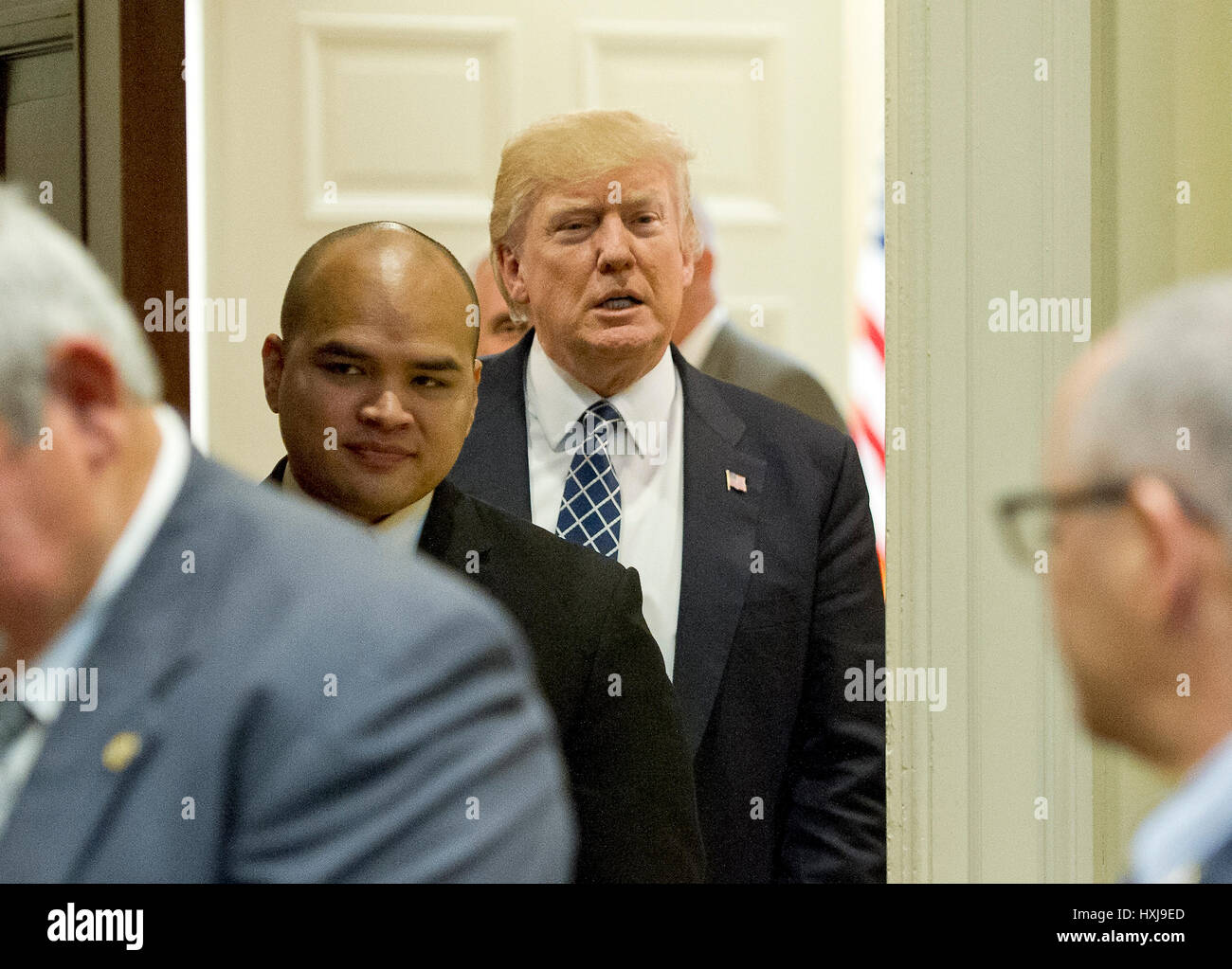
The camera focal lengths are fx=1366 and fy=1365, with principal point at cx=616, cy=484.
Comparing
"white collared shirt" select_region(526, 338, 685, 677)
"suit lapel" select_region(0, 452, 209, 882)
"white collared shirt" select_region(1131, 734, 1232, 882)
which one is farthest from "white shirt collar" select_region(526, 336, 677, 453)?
"white collared shirt" select_region(1131, 734, 1232, 882)

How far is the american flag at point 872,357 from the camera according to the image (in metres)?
2.21

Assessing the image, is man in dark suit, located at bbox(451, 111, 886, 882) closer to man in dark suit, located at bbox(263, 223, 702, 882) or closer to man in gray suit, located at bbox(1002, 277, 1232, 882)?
man in dark suit, located at bbox(263, 223, 702, 882)

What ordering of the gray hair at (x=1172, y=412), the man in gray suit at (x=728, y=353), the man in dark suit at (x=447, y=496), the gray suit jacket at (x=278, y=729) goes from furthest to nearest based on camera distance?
the man in gray suit at (x=728, y=353)
the man in dark suit at (x=447, y=496)
the gray hair at (x=1172, y=412)
the gray suit jacket at (x=278, y=729)

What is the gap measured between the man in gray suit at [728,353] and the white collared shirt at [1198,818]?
80 centimetres

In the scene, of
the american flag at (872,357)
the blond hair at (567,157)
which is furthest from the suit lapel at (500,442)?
the american flag at (872,357)

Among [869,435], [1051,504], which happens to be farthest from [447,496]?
[1051,504]

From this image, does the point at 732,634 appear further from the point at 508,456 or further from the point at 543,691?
the point at 508,456

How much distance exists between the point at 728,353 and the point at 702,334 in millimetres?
53

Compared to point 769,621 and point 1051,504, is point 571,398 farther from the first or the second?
point 1051,504

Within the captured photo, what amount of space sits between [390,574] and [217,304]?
858mm

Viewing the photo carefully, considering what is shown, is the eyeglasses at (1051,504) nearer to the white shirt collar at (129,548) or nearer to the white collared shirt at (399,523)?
the white collared shirt at (399,523)

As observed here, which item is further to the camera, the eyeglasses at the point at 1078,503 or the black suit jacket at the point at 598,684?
the black suit jacket at the point at 598,684

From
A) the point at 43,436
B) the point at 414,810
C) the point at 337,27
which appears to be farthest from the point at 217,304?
the point at 414,810

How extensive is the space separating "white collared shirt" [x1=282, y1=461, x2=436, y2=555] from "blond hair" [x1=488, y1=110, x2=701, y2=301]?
0.36m
